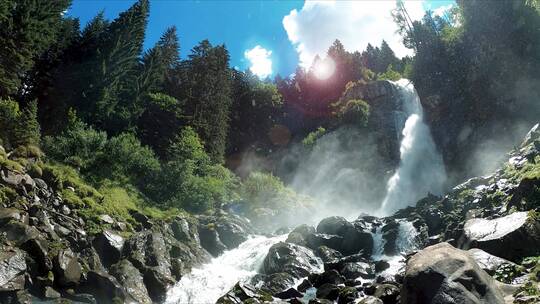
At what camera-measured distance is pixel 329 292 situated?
693 inches

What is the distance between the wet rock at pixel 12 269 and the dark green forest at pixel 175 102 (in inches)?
265

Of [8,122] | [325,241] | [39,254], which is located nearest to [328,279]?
[325,241]

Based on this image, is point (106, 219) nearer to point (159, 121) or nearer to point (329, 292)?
point (329, 292)

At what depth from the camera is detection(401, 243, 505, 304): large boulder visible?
11.0 m

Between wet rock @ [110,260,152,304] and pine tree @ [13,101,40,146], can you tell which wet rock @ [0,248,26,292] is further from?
pine tree @ [13,101,40,146]

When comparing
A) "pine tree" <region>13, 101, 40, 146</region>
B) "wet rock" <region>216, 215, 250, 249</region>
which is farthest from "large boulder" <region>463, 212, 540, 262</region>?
"pine tree" <region>13, 101, 40, 146</region>

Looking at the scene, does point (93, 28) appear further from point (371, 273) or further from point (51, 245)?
point (371, 273)

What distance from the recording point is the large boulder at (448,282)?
11.0 m

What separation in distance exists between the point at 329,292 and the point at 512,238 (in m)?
7.12

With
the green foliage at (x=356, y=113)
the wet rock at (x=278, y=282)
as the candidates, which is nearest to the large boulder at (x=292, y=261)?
the wet rock at (x=278, y=282)

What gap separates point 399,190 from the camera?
157 feet

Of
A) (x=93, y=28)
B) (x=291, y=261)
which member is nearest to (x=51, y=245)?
(x=291, y=261)

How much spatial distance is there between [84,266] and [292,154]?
1868 inches

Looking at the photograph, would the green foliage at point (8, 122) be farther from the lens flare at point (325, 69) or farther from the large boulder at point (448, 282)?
the lens flare at point (325, 69)
